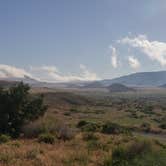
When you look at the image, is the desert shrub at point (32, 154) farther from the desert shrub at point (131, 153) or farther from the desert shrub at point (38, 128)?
the desert shrub at point (38, 128)

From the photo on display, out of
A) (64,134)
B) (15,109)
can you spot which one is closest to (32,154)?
(64,134)

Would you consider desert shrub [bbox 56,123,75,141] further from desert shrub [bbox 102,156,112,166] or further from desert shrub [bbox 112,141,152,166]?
desert shrub [bbox 102,156,112,166]

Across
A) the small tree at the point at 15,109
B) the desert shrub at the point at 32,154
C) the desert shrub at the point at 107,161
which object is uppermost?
the small tree at the point at 15,109

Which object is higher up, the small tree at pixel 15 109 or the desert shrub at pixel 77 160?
the small tree at pixel 15 109

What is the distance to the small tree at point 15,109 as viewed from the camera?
107 ft

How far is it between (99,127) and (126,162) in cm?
2056

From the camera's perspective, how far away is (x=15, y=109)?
3394cm

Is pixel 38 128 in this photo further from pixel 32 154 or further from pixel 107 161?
pixel 107 161

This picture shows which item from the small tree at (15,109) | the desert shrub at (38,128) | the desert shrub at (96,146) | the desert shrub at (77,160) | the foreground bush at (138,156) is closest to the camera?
the desert shrub at (77,160)

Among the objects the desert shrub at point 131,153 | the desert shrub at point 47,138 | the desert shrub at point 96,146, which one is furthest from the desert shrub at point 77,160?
the desert shrub at point 47,138

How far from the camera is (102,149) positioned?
2564 centimetres

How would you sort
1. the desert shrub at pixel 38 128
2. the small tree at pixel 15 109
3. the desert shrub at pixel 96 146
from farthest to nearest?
the small tree at pixel 15 109, the desert shrub at pixel 38 128, the desert shrub at pixel 96 146

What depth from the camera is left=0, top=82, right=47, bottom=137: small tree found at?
107ft

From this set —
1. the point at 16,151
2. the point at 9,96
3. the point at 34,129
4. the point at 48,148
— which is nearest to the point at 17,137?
the point at 34,129
